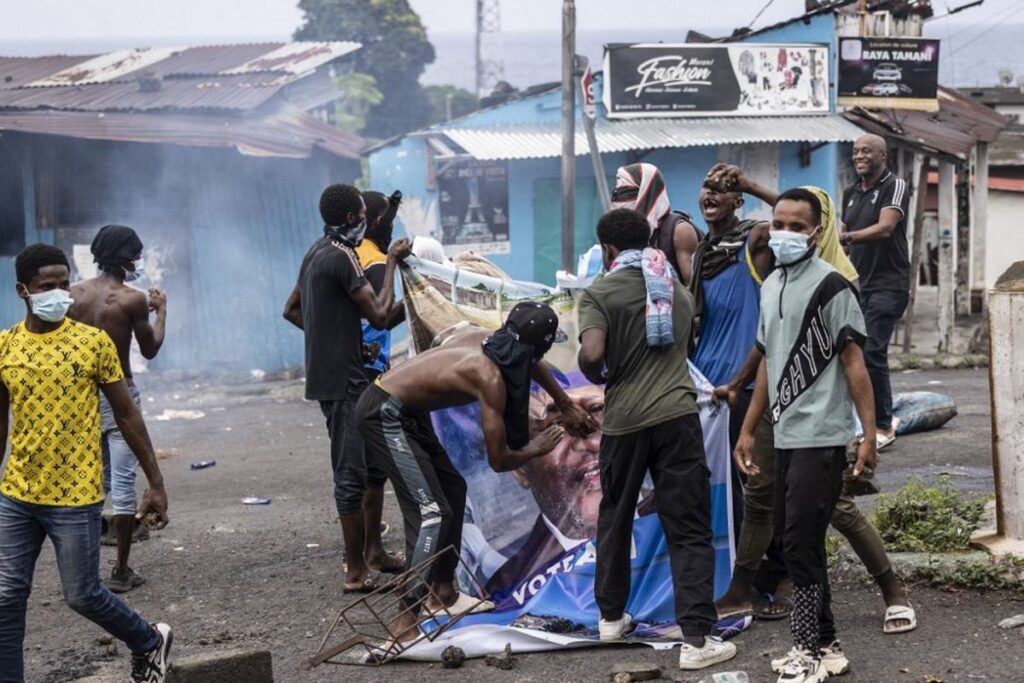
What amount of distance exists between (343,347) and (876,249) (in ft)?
12.1

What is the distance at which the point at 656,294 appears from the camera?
518 cm

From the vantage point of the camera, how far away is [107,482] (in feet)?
24.2

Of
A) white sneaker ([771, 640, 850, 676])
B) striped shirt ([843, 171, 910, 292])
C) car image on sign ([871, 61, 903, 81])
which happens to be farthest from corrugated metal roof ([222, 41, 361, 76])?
white sneaker ([771, 640, 850, 676])

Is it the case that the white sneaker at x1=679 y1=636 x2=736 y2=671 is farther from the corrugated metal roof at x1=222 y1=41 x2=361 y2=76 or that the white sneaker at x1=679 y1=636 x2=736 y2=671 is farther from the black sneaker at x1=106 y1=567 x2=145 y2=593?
the corrugated metal roof at x1=222 y1=41 x2=361 y2=76

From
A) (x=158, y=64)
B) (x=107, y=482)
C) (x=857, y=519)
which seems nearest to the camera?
(x=857, y=519)

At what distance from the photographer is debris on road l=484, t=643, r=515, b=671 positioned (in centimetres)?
530

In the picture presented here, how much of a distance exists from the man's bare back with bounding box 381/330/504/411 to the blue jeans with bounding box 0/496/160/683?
138 centimetres

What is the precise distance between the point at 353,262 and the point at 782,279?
236 centimetres

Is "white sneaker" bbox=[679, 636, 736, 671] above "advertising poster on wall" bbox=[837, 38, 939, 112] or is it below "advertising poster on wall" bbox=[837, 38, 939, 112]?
below

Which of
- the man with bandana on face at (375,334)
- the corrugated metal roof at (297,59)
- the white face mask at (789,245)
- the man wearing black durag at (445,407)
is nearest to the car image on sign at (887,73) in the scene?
the corrugated metal roof at (297,59)

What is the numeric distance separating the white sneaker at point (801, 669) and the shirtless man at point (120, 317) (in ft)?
11.7

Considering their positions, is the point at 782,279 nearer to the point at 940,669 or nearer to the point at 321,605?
the point at 940,669

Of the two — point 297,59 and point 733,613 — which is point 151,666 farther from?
point 297,59

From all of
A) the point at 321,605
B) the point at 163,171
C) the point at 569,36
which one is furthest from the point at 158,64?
the point at 321,605
